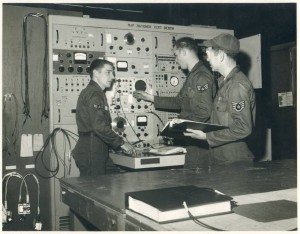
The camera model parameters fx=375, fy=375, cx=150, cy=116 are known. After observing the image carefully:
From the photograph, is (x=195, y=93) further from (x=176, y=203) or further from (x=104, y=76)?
(x=176, y=203)

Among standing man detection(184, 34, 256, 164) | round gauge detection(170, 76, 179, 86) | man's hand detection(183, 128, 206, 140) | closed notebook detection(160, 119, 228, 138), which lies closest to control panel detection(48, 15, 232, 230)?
round gauge detection(170, 76, 179, 86)

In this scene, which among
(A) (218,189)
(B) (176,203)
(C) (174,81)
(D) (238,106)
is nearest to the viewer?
(B) (176,203)

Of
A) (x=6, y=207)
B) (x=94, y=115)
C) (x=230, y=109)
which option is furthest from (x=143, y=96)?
(x=6, y=207)

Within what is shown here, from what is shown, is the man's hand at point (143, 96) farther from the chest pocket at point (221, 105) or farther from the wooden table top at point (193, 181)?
the wooden table top at point (193, 181)

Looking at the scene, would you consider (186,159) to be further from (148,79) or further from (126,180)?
(126,180)

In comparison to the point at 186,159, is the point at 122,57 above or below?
above

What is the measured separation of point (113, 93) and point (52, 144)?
858 millimetres

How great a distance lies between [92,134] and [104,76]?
0.60 m

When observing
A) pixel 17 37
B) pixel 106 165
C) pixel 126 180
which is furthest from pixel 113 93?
pixel 126 180

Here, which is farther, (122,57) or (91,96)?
(122,57)

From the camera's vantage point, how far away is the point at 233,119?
267 centimetres

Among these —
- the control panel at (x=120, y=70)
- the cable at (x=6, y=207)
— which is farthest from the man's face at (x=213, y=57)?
the cable at (x=6, y=207)

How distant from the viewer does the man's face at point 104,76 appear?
3.73 m

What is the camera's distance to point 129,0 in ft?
7.92
